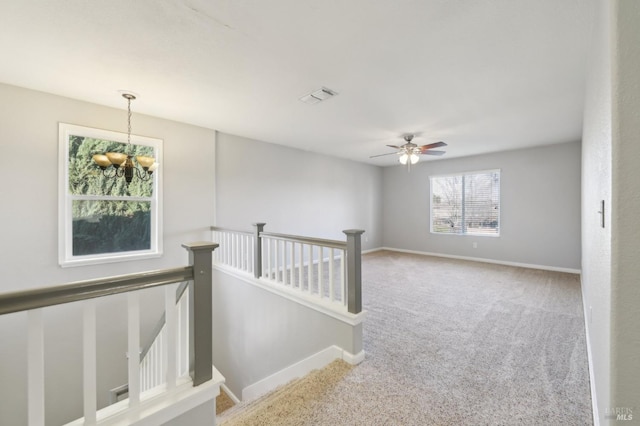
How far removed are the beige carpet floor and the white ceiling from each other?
8.30 ft

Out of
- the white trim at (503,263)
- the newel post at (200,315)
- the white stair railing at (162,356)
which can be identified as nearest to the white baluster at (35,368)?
the newel post at (200,315)

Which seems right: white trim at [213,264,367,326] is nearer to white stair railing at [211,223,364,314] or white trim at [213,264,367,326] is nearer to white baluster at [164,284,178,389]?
white stair railing at [211,223,364,314]

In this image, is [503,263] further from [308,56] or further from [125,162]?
[125,162]

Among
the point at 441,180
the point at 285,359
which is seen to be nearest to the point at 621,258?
the point at 285,359

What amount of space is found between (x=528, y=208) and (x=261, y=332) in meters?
5.62

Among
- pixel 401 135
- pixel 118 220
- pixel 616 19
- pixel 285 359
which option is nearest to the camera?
pixel 616 19

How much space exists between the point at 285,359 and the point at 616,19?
3.33m

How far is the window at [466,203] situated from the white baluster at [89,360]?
6718mm

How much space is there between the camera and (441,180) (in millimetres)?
6648

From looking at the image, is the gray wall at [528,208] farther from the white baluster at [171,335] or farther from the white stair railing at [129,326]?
the white baluster at [171,335]

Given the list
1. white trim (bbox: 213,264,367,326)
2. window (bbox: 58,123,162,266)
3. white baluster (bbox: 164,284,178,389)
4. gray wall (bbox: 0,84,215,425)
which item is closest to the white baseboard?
white trim (bbox: 213,264,367,326)

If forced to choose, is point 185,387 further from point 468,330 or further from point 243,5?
point 468,330

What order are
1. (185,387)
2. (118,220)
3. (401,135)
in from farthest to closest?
(401,135) → (118,220) → (185,387)

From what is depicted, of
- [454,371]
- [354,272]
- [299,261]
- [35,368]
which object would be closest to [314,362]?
[354,272]
